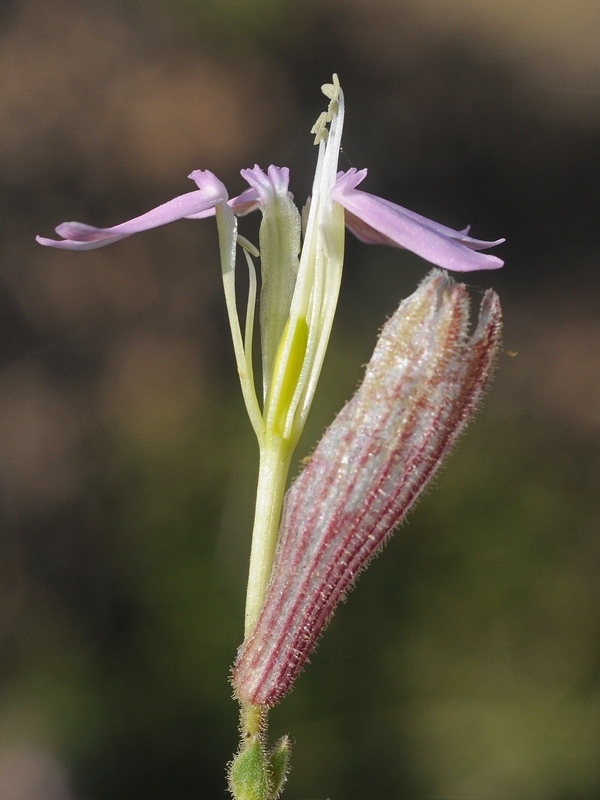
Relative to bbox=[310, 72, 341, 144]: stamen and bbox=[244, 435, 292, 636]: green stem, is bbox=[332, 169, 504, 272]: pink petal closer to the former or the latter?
bbox=[310, 72, 341, 144]: stamen

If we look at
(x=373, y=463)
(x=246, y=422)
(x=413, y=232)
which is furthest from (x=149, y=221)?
(x=246, y=422)

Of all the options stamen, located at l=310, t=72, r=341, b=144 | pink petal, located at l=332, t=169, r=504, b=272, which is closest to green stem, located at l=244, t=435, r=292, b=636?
pink petal, located at l=332, t=169, r=504, b=272

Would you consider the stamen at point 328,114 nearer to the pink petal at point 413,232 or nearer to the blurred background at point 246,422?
the pink petal at point 413,232

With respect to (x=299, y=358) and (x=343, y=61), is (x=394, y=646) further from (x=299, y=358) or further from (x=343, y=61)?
(x=343, y=61)

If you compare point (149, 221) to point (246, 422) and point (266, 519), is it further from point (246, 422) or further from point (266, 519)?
point (246, 422)

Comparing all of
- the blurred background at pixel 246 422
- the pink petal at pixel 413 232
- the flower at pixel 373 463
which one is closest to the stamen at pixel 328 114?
the pink petal at pixel 413 232
